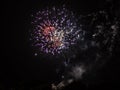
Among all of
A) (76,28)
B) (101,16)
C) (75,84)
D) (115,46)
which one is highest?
(101,16)

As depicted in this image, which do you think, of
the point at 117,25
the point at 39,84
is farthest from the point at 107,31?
the point at 39,84

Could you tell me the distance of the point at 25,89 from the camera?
21.2 metres

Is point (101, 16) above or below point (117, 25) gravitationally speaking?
above

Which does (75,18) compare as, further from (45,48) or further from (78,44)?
(45,48)

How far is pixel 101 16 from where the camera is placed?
2016 cm

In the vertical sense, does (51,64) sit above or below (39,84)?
above

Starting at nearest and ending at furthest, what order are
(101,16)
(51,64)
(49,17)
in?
(49,17) < (101,16) < (51,64)

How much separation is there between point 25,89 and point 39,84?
150 cm

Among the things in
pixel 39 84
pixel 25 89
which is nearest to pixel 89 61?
pixel 39 84

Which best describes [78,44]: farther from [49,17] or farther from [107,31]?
[49,17]

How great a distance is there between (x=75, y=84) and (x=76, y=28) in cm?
544

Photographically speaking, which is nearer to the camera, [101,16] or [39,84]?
[101,16]

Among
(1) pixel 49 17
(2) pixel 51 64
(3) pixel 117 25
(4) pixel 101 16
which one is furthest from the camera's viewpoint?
(2) pixel 51 64

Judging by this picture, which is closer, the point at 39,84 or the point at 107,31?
the point at 107,31
